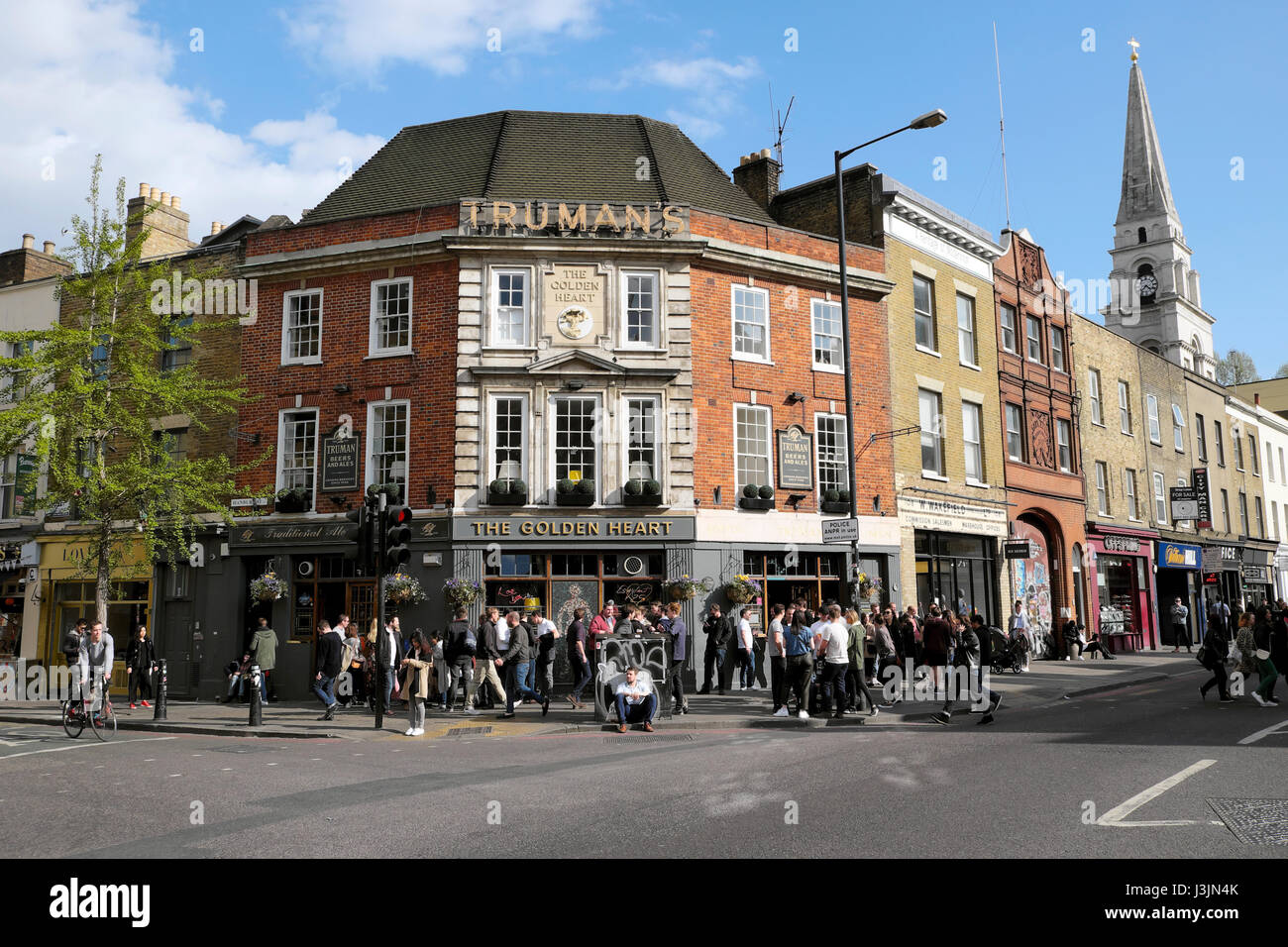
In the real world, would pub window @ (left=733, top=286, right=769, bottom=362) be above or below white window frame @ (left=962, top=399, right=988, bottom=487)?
above

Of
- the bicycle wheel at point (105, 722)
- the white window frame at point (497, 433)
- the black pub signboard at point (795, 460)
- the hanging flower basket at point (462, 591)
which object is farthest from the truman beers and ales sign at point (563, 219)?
the bicycle wheel at point (105, 722)

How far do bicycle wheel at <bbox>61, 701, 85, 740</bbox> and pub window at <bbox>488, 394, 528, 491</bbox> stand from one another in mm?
9169

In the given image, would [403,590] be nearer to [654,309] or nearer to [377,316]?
[377,316]

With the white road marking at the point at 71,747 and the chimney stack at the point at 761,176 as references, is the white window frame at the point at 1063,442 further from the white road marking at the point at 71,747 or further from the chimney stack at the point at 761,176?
the white road marking at the point at 71,747

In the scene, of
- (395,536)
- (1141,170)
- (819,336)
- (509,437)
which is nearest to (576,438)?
(509,437)

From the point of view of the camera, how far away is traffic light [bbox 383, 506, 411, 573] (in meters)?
14.8

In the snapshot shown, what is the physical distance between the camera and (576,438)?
21891 mm

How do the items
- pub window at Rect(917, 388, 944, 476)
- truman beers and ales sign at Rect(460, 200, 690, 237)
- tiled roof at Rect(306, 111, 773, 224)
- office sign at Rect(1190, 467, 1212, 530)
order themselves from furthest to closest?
1. office sign at Rect(1190, 467, 1212, 530)
2. pub window at Rect(917, 388, 944, 476)
3. tiled roof at Rect(306, 111, 773, 224)
4. truman beers and ales sign at Rect(460, 200, 690, 237)

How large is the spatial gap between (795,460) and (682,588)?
177 inches

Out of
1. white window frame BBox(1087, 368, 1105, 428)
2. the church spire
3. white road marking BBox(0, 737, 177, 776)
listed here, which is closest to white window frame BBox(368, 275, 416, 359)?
white road marking BBox(0, 737, 177, 776)

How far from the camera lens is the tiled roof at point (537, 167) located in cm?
2409

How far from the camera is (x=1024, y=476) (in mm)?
29938

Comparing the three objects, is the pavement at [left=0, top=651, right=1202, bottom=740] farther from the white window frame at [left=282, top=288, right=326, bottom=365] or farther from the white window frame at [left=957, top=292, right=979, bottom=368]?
the white window frame at [left=957, top=292, right=979, bottom=368]

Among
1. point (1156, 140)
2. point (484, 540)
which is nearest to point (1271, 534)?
point (1156, 140)
